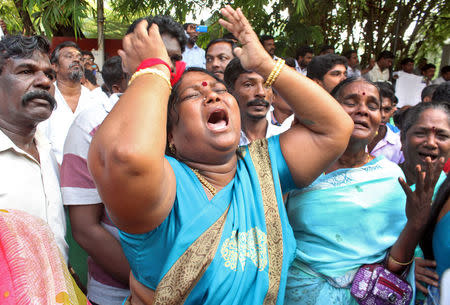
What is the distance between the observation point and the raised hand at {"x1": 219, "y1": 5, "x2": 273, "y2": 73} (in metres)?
1.51

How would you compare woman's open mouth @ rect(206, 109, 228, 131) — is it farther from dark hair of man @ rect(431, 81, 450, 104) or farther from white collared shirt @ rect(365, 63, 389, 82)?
white collared shirt @ rect(365, 63, 389, 82)

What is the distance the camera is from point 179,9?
29.2 feet

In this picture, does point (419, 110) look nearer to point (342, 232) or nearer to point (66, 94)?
point (342, 232)

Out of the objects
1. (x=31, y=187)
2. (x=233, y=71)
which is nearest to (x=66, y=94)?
(x=233, y=71)

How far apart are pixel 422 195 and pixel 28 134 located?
6.55ft

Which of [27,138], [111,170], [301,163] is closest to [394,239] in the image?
[301,163]

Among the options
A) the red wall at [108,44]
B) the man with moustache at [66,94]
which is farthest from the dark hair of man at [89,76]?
the red wall at [108,44]

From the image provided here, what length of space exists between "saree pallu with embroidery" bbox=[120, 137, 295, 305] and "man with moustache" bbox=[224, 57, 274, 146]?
1336mm

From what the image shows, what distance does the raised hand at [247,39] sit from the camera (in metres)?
1.51

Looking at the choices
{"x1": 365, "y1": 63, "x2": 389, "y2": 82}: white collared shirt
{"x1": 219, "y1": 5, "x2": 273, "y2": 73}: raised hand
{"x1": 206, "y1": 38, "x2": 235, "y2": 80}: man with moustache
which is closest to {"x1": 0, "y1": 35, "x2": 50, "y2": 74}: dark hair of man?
{"x1": 219, "y1": 5, "x2": 273, "y2": 73}: raised hand

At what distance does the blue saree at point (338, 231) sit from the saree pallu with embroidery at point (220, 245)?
0.27 metres

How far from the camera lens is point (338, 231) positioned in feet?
5.71

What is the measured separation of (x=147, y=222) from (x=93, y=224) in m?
0.79

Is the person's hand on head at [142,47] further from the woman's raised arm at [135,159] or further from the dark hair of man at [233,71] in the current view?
the dark hair of man at [233,71]
